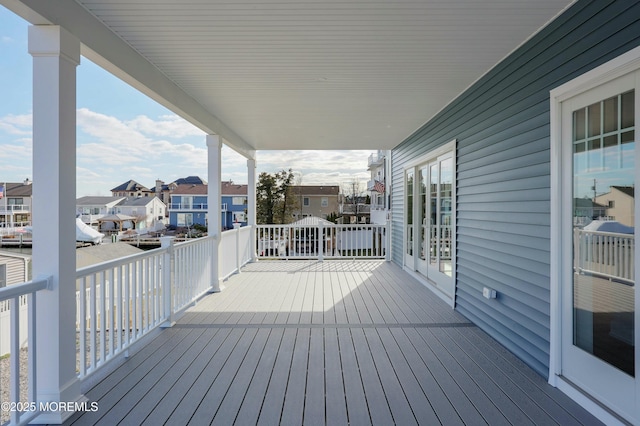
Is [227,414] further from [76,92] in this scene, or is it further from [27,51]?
[27,51]

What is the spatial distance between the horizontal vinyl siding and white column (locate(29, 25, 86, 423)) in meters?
3.24

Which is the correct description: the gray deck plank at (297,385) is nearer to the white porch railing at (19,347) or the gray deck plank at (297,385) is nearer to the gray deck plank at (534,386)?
the white porch railing at (19,347)

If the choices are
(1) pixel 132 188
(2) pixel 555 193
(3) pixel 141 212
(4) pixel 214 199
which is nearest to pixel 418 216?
(4) pixel 214 199

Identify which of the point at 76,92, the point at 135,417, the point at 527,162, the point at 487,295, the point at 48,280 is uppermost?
the point at 76,92

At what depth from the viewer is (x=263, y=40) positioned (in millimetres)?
2910

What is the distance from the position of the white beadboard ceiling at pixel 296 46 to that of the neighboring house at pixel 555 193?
35 centimetres

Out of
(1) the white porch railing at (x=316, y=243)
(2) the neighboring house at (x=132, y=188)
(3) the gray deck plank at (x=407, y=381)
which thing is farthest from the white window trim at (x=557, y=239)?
(2) the neighboring house at (x=132, y=188)

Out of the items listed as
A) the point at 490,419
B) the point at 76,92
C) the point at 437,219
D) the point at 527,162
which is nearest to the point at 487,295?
the point at 527,162

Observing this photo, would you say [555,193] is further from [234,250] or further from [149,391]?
[234,250]

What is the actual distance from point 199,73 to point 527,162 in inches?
125

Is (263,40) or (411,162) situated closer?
(263,40)

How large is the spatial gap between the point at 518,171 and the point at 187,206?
25.3m

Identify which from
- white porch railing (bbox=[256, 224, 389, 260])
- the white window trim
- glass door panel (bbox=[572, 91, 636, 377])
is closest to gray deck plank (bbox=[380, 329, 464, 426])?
the white window trim

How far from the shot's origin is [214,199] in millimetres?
5324
